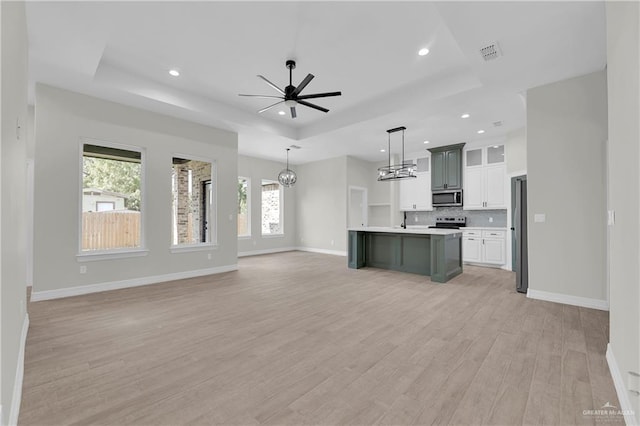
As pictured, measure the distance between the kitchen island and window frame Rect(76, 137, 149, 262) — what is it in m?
4.05

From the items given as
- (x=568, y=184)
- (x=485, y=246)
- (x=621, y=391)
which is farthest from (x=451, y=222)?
(x=621, y=391)

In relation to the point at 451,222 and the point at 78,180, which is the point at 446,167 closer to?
the point at 451,222

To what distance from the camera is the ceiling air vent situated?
10.3 feet

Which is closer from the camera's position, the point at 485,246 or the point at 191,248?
the point at 191,248

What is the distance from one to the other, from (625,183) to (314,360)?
2411mm

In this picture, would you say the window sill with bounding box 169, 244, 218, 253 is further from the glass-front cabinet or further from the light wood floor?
the glass-front cabinet

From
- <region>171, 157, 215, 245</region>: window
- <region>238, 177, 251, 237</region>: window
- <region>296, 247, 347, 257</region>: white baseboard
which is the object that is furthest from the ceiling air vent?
<region>238, 177, 251, 237</region>: window

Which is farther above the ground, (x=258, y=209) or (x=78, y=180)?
(x=78, y=180)

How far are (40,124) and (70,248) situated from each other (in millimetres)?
1799

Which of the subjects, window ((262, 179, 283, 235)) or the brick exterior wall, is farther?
window ((262, 179, 283, 235))

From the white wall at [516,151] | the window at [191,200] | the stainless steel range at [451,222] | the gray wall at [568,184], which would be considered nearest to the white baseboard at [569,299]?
the gray wall at [568,184]

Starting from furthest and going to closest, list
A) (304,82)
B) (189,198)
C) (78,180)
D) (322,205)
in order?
(322,205) < (189,198) < (78,180) < (304,82)

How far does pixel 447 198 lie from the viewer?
24.9 ft

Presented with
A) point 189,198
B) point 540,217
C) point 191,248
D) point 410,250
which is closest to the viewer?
point 540,217
